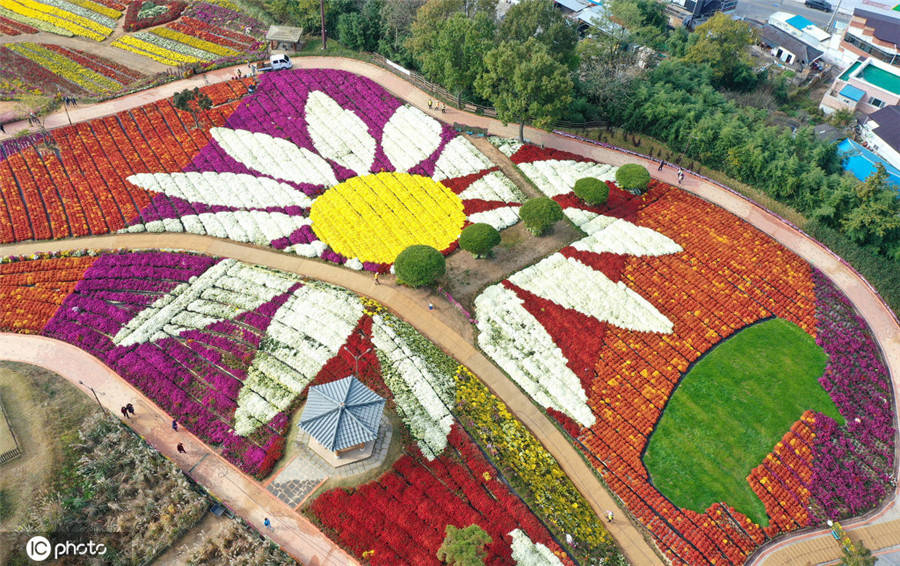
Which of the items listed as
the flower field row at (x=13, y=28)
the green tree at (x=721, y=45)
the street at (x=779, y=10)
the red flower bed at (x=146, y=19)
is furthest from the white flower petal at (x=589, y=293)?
the street at (x=779, y=10)

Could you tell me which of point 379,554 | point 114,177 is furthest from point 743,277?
point 114,177

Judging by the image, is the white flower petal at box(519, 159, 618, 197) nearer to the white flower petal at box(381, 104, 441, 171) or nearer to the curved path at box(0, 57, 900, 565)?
the curved path at box(0, 57, 900, 565)

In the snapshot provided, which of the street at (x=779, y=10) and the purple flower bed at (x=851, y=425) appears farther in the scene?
the street at (x=779, y=10)

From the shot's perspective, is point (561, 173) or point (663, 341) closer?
point (663, 341)

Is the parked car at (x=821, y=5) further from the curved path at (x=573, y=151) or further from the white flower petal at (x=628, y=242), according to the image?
the white flower petal at (x=628, y=242)

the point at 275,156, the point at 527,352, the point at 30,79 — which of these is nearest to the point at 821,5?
the point at 527,352

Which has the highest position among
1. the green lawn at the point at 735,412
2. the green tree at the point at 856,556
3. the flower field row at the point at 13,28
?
the flower field row at the point at 13,28

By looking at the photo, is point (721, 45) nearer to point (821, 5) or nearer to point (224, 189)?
point (821, 5)
